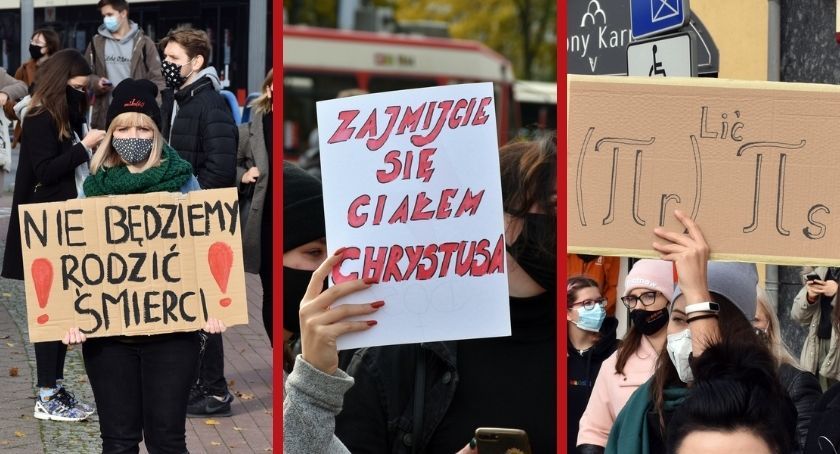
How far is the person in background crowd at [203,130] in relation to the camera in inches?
282

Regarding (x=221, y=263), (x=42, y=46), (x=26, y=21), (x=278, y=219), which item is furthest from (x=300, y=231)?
(x=26, y=21)

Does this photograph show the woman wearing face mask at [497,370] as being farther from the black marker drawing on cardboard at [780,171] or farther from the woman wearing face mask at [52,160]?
the woman wearing face mask at [52,160]

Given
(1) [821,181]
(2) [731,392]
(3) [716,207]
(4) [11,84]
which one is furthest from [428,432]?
(4) [11,84]

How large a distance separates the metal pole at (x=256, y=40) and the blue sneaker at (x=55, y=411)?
511 cm

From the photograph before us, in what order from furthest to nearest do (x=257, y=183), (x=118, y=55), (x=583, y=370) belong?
(x=118, y=55) < (x=257, y=183) < (x=583, y=370)

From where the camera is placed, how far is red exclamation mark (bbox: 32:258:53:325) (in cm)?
488

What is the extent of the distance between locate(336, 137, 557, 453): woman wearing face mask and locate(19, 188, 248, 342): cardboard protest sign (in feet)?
6.68

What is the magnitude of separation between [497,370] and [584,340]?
289 cm

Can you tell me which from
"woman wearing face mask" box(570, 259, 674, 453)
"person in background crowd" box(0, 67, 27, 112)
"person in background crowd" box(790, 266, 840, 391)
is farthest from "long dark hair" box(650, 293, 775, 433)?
"person in background crowd" box(0, 67, 27, 112)

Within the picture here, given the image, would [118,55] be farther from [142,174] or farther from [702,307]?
[702,307]

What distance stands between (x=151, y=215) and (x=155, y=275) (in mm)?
204

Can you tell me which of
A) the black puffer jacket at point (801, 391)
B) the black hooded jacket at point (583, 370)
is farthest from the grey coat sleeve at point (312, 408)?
the black hooded jacket at point (583, 370)

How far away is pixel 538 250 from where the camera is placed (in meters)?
2.98

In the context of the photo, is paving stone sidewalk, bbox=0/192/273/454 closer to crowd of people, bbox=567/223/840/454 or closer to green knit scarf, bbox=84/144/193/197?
green knit scarf, bbox=84/144/193/197
